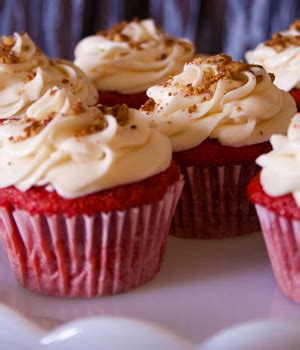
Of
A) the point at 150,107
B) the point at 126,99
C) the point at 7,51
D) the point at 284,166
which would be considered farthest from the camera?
the point at 126,99

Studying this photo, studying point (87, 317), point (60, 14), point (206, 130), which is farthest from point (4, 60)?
point (60, 14)

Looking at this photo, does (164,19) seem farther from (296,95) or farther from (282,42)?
(296,95)

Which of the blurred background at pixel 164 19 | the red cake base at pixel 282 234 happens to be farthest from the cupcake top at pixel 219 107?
the blurred background at pixel 164 19

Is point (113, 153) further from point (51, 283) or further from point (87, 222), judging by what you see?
point (51, 283)

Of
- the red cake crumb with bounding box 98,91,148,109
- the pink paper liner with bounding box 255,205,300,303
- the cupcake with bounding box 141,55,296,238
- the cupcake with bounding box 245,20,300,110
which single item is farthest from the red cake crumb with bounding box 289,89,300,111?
the pink paper liner with bounding box 255,205,300,303

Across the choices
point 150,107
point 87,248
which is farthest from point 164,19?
point 87,248

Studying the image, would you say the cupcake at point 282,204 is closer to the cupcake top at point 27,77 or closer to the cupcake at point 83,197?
the cupcake at point 83,197
